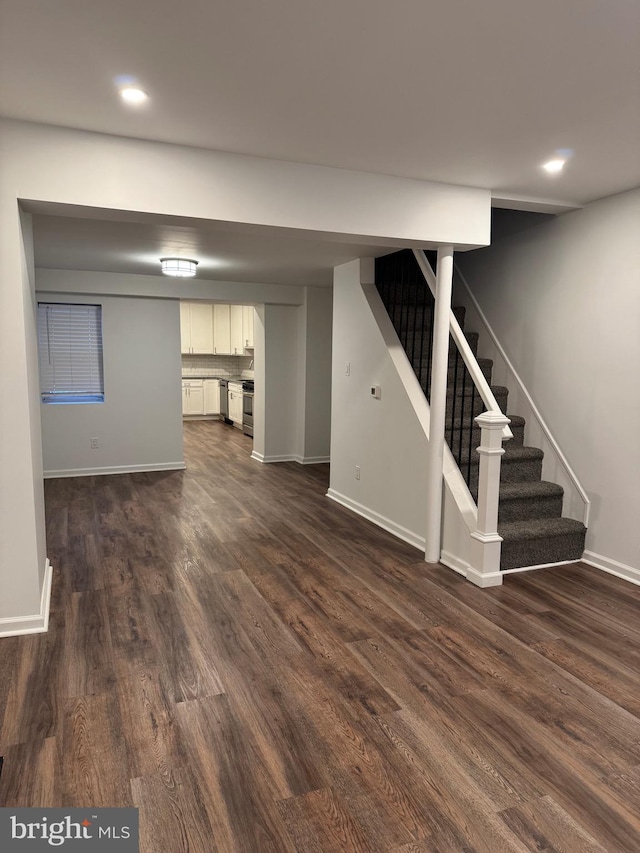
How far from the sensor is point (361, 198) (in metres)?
3.24

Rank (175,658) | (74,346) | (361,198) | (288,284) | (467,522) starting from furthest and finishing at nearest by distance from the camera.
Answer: (288,284) < (74,346) < (467,522) < (361,198) < (175,658)

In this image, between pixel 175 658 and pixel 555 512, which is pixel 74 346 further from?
pixel 555 512

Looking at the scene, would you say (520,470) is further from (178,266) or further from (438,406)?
(178,266)

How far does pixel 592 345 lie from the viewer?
3.91 m

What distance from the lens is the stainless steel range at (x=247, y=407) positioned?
9312 millimetres

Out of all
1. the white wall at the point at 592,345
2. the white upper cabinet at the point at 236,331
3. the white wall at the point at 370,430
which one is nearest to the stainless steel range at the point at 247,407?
the white upper cabinet at the point at 236,331

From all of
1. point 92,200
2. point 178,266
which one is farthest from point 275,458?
point 92,200

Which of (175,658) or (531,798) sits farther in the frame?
(175,658)

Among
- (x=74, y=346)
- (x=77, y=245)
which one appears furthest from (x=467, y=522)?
(x=74, y=346)

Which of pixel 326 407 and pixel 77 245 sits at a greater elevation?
pixel 77 245

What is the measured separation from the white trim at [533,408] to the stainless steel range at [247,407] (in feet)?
15.8

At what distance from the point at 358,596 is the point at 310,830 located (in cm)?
173

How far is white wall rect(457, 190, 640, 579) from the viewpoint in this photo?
12.0ft

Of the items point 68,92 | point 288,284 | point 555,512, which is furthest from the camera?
point 288,284
